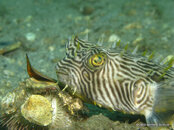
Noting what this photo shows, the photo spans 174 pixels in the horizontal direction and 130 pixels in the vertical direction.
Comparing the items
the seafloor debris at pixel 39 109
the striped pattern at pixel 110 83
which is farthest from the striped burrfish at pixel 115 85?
the seafloor debris at pixel 39 109

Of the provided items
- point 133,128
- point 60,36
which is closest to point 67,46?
point 133,128

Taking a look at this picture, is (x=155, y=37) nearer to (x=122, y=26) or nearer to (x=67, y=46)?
(x=122, y=26)

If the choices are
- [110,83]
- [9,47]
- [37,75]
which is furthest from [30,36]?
[110,83]

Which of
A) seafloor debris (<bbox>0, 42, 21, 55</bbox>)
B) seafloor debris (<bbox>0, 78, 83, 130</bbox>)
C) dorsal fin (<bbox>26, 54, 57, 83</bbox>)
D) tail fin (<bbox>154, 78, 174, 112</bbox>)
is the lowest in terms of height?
seafloor debris (<bbox>0, 78, 83, 130</bbox>)

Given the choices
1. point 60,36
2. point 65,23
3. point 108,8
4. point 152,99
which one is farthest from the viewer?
point 108,8

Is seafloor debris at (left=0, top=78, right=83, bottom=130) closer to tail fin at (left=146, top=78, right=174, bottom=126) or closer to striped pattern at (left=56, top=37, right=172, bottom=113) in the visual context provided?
striped pattern at (left=56, top=37, right=172, bottom=113)

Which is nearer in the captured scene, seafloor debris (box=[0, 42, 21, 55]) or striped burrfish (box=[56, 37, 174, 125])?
striped burrfish (box=[56, 37, 174, 125])

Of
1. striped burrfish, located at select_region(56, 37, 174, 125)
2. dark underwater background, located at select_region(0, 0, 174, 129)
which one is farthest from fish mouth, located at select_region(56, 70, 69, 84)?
dark underwater background, located at select_region(0, 0, 174, 129)
